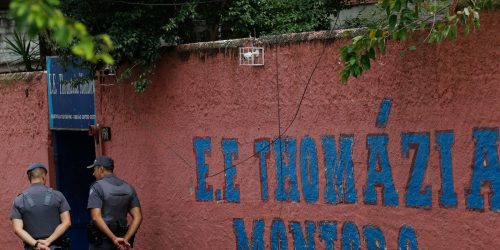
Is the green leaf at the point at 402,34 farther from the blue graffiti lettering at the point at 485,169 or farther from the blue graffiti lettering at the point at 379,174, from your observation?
the blue graffiti lettering at the point at 379,174

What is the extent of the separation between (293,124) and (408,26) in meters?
1.96

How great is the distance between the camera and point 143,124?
1060 cm

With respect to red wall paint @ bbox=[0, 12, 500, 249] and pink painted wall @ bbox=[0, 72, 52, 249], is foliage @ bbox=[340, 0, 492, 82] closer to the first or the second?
red wall paint @ bbox=[0, 12, 500, 249]

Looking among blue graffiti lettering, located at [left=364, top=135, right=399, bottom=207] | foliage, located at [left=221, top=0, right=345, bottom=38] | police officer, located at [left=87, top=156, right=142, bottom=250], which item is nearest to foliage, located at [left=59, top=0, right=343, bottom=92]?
foliage, located at [left=221, top=0, right=345, bottom=38]

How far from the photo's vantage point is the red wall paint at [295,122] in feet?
23.4

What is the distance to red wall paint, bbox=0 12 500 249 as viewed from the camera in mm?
7129

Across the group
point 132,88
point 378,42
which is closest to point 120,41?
point 132,88

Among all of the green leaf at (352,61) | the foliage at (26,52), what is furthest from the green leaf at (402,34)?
the foliage at (26,52)

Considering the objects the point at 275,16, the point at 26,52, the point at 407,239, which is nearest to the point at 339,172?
the point at 407,239

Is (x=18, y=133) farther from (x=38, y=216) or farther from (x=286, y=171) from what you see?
(x=286, y=171)

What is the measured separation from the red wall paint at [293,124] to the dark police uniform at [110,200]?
857mm

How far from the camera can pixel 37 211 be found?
9.34 meters

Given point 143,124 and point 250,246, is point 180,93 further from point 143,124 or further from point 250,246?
point 250,246

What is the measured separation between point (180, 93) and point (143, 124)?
81 centimetres
